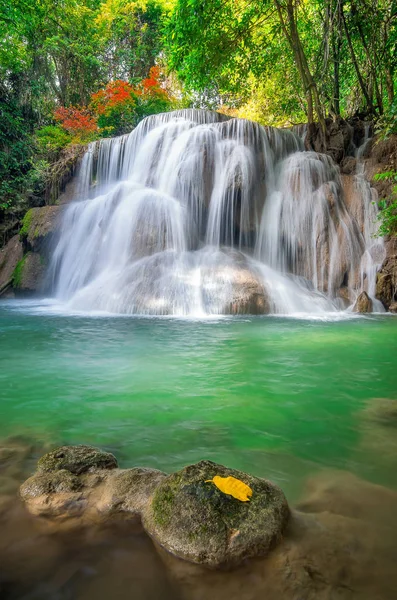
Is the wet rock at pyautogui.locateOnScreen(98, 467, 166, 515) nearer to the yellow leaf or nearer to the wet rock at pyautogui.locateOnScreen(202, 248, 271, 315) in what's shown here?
the yellow leaf

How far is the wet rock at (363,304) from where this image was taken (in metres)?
9.37

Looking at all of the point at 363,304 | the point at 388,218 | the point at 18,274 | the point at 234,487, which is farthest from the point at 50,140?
the point at 234,487

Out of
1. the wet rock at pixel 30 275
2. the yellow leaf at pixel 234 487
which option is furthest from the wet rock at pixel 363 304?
the wet rock at pixel 30 275

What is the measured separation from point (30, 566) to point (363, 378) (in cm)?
348

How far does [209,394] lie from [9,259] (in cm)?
1346

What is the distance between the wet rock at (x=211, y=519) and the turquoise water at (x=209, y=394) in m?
0.40

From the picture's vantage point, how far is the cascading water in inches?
361

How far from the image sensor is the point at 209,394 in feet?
11.5

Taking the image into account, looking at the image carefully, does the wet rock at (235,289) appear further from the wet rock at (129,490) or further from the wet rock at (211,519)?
the wet rock at (211,519)

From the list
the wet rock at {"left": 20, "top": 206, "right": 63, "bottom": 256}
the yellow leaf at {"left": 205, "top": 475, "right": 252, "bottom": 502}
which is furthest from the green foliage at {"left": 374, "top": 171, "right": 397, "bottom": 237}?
the wet rock at {"left": 20, "top": 206, "right": 63, "bottom": 256}

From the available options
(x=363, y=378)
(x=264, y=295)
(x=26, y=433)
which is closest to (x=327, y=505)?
(x=26, y=433)

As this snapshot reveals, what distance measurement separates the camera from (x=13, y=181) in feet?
52.9

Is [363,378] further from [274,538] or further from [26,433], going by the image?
[26,433]

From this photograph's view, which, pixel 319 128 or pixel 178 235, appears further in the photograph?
pixel 319 128
